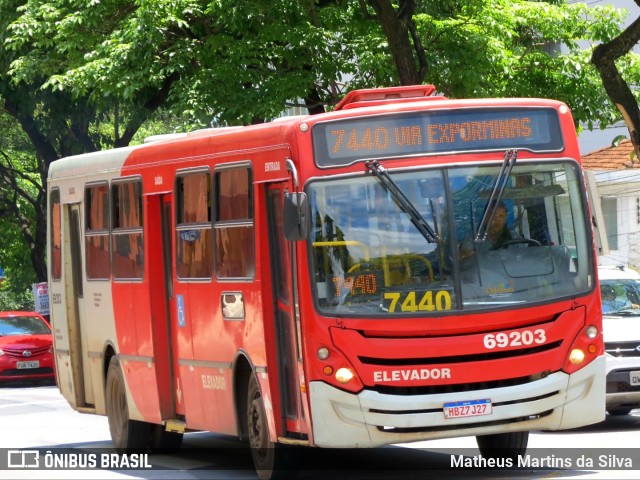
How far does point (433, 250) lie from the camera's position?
10.2 meters

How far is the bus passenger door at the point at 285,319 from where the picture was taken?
10.4 meters

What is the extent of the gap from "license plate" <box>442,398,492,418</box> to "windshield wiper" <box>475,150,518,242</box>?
1.17 m

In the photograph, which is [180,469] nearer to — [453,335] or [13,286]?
[453,335]

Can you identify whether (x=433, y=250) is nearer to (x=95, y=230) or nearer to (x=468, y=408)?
(x=468, y=408)

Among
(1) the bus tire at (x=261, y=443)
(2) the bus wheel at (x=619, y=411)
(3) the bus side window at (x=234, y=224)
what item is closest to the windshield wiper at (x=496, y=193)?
(3) the bus side window at (x=234, y=224)

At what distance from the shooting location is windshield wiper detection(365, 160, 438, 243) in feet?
33.4

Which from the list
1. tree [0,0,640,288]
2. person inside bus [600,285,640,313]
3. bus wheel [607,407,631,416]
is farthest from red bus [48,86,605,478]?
tree [0,0,640,288]

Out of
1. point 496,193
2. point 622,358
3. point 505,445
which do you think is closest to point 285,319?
point 496,193

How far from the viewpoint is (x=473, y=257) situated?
33.6ft

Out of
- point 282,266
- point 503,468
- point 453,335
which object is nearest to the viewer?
point 453,335

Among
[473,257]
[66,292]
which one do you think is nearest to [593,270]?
[473,257]

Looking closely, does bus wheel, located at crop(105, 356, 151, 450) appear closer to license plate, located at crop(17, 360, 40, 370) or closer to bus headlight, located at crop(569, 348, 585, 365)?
bus headlight, located at crop(569, 348, 585, 365)

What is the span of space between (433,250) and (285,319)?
1.30 metres

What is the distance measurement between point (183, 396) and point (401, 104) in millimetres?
3737
